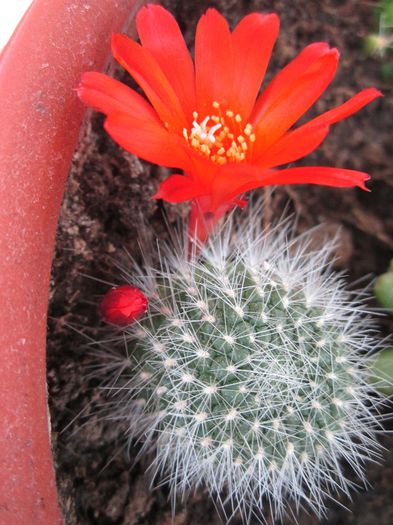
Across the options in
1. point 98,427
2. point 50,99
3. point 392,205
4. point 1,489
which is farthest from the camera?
point 392,205

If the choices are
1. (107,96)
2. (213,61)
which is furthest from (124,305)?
(213,61)

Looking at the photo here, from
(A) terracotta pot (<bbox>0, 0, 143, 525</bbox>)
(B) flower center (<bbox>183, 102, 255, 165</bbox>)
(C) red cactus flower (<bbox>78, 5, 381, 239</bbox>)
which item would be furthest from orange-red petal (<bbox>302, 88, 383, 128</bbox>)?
(A) terracotta pot (<bbox>0, 0, 143, 525</bbox>)

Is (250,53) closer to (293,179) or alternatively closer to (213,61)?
(213,61)

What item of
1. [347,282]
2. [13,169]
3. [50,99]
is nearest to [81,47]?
[50,99]

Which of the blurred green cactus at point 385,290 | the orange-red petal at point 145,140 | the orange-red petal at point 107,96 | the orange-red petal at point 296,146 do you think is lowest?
the blurred green cactus at point 385,290

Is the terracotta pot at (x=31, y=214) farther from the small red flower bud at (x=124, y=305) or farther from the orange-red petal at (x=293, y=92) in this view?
the orange-red petal at (x=293, y=92)

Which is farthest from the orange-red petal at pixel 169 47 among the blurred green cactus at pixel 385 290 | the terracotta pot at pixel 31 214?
the blurred green cactus at pixel 385 290

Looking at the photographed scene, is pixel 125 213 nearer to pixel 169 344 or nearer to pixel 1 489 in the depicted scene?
pixel 169 344
